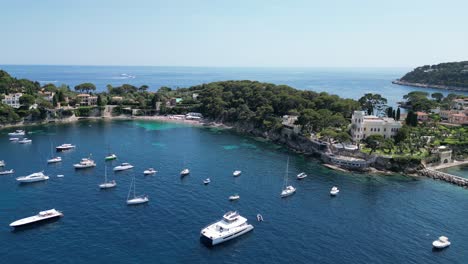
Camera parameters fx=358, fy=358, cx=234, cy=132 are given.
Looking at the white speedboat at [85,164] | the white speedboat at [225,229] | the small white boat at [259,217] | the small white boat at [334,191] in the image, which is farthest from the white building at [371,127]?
the white speedboat at [85,164]

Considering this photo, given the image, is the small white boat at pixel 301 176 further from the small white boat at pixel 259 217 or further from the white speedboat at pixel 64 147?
the white speedboat at pixel 64 147

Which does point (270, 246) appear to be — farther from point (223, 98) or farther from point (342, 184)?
point (223, 98)

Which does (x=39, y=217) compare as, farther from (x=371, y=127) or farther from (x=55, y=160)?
(x=371, y=127)

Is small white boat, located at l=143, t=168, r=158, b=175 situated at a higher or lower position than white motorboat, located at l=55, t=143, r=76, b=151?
lower

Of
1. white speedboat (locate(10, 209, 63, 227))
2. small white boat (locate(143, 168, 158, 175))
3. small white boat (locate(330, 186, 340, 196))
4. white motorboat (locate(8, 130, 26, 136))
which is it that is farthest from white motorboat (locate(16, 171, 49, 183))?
small white boat (locate(330, 186, 340, 196))

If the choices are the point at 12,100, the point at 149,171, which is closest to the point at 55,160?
the point at 149,171

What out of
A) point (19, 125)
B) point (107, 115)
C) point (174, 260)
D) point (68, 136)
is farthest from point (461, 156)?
point (19, 125)

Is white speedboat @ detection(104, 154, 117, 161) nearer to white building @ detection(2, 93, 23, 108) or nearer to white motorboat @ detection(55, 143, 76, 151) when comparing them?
white motorboat @ detection(55, 143, 76, 151)
